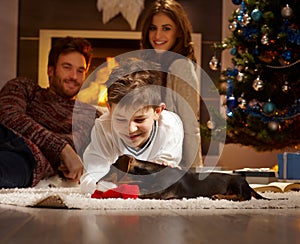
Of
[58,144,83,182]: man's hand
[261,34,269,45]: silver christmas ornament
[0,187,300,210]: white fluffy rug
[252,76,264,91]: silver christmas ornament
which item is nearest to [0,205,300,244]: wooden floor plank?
[0,187,300,210]: white fluffy rug

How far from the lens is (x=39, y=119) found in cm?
248

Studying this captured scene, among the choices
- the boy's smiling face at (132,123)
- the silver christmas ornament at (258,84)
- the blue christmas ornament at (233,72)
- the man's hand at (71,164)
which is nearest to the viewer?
the boy's smiling face at (132,123)

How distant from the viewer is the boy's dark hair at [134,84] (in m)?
1.23

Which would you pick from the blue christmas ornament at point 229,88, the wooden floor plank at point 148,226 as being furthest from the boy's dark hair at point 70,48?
the wooden floor plank at point 148,226

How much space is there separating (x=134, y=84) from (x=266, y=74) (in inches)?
64.0

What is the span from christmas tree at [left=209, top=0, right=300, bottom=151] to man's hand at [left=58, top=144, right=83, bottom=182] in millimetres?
834

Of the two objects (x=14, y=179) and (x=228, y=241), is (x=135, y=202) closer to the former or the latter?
(x=228, y=241)

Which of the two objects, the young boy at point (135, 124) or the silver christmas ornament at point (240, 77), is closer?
the young boy at point (135, 124)

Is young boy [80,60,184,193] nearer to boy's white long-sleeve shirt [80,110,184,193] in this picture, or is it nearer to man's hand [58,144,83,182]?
boy's white long-sleeve shirt [80,110,184,193]

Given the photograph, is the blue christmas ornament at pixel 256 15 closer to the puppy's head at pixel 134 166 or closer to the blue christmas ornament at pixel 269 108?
the blue christmas ornament at pixel 269 108

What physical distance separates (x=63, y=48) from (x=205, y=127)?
0.81 meters

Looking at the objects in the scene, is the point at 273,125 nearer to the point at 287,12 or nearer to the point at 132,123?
the point at 287,12

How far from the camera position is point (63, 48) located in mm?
2658

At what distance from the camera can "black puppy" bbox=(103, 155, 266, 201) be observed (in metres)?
1.17
